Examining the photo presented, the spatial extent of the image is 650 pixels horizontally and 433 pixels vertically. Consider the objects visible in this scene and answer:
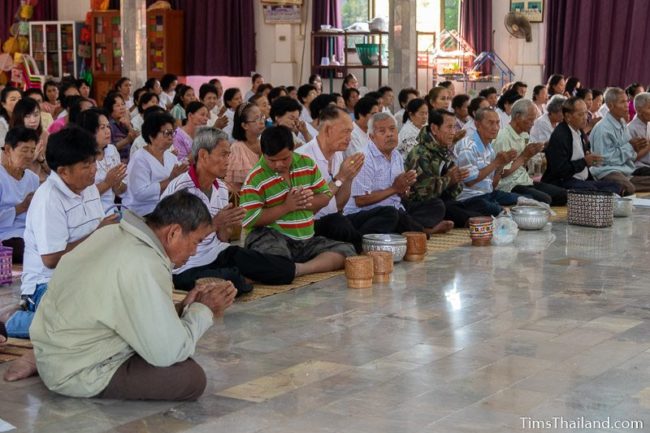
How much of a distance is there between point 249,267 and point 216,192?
1.33 ft

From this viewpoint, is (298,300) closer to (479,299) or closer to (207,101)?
(479,299)

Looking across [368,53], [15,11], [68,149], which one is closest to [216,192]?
[68,149]

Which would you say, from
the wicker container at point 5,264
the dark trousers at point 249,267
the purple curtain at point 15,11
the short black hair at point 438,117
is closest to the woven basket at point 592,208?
the short black hair at point 438,117

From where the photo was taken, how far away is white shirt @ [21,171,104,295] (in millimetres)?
4125

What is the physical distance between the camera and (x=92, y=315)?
3174 millimetres

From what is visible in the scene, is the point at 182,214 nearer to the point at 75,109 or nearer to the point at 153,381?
the point at 153,381

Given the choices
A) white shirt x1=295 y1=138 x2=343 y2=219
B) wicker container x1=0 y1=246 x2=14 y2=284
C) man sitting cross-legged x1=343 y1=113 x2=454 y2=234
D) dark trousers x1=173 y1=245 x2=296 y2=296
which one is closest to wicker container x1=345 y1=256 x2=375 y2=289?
dark trousers x1=173 y1=245 x2=296 y2=296

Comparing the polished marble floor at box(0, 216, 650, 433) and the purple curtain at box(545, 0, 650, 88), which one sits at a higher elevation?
the purple curtain at box(545, 0, 650, 88)

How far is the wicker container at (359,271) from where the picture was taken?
5184mm

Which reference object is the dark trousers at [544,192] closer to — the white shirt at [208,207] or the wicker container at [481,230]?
the wicker container at [481,230]

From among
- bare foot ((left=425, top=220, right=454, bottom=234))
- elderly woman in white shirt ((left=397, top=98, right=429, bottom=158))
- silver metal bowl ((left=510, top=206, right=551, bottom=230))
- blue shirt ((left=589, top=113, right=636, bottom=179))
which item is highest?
elderly woman in white shirt ((left=397, top=98, right=429, bottom=158))

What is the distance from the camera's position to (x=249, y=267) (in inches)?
203

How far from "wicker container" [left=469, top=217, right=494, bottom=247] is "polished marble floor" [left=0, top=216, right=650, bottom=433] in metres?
0.63

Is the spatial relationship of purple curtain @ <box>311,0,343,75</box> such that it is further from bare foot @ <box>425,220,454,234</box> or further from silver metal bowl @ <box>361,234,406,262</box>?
silver metal bowl @ <box>361,234,406,262</box>
